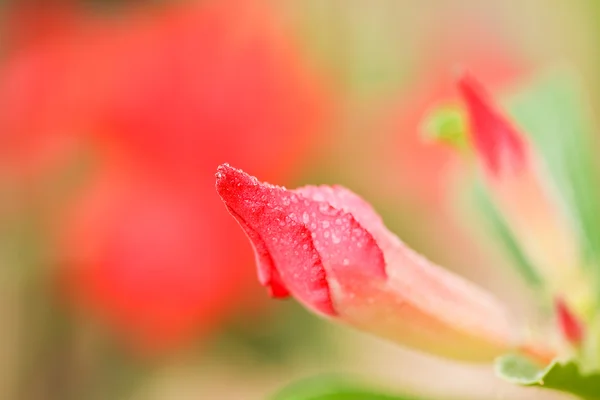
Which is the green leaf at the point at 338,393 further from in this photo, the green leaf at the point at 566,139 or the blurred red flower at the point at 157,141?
the blurred red flower at the point at 157,141

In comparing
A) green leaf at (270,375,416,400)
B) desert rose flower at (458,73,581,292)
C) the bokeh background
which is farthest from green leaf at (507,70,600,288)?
the bokeh background

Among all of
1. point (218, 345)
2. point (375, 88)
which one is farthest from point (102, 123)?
point (375, 88)

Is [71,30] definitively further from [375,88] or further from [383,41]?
[383,41]

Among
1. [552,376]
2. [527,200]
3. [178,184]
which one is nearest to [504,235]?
[527,200]

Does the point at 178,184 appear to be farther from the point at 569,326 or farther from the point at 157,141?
the point at 569,326

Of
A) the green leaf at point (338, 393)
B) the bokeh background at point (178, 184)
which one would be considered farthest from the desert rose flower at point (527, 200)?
the bokeh background at point (178, 184)

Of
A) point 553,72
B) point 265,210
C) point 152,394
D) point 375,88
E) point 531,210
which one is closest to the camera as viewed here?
point 265,210
